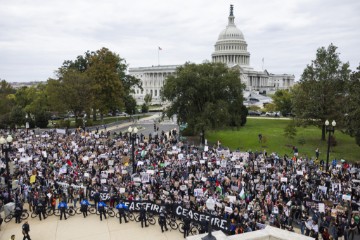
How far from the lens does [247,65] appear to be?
162625 mm

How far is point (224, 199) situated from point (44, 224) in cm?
1034

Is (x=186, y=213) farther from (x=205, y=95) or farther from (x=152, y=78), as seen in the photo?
(x=152, y=78)

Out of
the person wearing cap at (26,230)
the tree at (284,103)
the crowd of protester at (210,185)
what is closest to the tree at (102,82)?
the crowd of protester at (210,185)

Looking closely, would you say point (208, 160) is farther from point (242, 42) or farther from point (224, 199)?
point (242, 42)

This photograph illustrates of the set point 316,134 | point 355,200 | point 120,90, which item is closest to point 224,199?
point 355,200

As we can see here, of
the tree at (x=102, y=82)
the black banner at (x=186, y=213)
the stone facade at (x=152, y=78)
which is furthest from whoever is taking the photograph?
the stone facade at (x=152, y=78)

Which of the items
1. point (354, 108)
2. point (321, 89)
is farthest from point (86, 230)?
point (321, 89)

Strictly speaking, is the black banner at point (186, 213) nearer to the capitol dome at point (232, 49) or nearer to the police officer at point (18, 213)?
the police officer at point (18, 213)

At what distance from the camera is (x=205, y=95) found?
130 ft

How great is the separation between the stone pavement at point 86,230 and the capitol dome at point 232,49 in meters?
145

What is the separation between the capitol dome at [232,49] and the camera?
157875 millimetres

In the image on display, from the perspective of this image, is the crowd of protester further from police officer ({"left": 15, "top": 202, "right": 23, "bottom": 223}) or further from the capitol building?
the capitol building

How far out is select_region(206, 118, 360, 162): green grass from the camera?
36.0 m

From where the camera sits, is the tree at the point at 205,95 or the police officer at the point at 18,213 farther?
the tree at the point at 205,95
